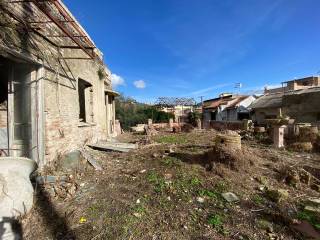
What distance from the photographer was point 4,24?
3.87 meters

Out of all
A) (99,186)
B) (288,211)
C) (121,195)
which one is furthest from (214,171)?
(99,186)

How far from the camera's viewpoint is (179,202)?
3.91 metres

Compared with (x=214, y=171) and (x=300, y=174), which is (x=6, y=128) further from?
(x=300, y=174)

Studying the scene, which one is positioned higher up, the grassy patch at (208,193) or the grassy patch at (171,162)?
the grassy patch at (171,162)

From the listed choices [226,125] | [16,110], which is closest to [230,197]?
[16,110]

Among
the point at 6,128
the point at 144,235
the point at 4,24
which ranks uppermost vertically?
the point at 4,24

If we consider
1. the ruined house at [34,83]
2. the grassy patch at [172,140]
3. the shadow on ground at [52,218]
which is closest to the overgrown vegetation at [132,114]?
the grassy patch at [172,140]

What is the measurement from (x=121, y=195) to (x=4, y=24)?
379cm

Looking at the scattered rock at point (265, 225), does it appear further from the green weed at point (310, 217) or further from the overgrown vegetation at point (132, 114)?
the overgrown vegetation at point (132, 114)

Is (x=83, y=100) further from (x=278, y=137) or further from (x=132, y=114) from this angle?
(x=132, y=114)

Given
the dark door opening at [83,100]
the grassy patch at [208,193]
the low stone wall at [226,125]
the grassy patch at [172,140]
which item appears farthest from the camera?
the low stone wall at [226,125]

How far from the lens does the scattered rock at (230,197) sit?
3977mm

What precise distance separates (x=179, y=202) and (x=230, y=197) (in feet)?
3.25

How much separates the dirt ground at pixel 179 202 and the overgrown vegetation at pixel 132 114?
14012mm
